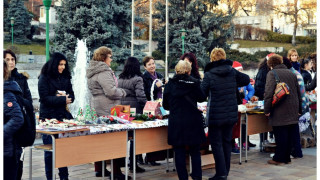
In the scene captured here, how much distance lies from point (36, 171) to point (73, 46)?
74.7 ft

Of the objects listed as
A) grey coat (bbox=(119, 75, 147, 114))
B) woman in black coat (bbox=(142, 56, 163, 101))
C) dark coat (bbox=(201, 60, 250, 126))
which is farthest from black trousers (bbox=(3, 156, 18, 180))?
woman in black coat (bbox=(142, 56, 163, 101))

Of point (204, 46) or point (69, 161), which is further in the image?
point (204, 46)

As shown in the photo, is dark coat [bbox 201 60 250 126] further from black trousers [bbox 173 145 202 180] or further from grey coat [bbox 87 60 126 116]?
grey coat [bbox 87 60 126 116]

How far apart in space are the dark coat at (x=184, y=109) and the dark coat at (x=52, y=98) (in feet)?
4.10

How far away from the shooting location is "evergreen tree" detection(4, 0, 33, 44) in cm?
4447

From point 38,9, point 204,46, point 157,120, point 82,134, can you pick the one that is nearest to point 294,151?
point 157,120

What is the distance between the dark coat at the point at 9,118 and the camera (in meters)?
4.16

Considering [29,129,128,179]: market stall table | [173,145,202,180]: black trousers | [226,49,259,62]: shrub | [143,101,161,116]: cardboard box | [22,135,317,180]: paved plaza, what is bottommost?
[22,135,317,180]: paved plaza

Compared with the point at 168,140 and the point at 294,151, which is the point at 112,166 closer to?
the point at 168,140

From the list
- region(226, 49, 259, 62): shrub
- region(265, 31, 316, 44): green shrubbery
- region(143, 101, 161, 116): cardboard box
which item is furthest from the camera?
region(265, 31, 316, 44): green shrubbery

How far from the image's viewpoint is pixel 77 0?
95.5 ft

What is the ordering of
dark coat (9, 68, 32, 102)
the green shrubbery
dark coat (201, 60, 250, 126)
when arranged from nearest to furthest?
dark coat (9, 68, 32, 102), dark coat (201, 60, 250, 126), the green shrubbery

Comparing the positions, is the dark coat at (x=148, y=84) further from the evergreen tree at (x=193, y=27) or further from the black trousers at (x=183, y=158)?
the evergreen tree at (x=193, y=27)

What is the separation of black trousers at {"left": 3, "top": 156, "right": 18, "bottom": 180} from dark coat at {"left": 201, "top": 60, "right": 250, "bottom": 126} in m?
2.72
